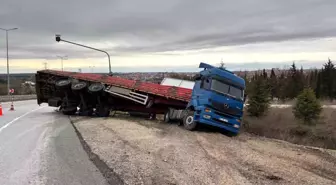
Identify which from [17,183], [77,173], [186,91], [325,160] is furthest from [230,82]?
[17,183]

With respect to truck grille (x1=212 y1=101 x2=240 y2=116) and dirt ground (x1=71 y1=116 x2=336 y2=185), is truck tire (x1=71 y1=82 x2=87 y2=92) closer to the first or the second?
dirt ground (x1=71 y1=116 x2=336 y2=185)

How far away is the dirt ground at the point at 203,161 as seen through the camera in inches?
292

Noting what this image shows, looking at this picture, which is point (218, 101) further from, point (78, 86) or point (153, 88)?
point (78, 86)

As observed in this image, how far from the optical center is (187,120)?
16438 millimetres

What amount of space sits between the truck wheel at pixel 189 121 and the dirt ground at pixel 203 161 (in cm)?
257

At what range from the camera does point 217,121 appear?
1575cm

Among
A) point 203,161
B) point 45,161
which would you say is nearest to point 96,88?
point 45,161

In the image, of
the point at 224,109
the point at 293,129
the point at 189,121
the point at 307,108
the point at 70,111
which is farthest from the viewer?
the point at 307,108

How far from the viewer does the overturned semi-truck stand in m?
15.9

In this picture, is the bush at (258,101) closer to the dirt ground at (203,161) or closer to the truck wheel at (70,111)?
the truck wheel at (70,111)

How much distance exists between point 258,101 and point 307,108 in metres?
5.72

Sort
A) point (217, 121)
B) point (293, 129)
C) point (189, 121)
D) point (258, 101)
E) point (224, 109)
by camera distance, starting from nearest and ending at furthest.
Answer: point (217, 121) < point (224, 109) < point (189, 121) < point (293, 129) < point (258, 101)

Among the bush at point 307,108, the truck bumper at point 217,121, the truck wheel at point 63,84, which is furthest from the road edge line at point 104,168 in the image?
the bush at point 307,108

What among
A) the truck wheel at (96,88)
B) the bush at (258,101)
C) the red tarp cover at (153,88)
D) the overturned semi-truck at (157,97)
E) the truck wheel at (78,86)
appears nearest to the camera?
the overturned semi-truck at (157,97)
